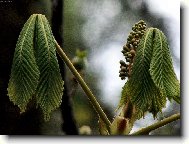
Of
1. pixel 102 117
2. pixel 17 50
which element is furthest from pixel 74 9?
pixel 102 117

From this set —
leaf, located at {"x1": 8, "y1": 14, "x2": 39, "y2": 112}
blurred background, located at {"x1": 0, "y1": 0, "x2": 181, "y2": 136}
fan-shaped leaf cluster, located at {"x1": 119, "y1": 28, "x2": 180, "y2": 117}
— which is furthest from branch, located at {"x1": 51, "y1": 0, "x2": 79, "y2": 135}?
fan-shaped leaf cluster, located at {"x1": 119, "y1": 28, "x2": 180, "y2": 117}

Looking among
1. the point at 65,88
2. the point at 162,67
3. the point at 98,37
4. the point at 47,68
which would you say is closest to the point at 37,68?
the point at 47,68

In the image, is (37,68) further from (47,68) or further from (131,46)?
(131,46)

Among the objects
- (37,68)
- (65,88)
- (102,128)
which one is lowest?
(102,128)

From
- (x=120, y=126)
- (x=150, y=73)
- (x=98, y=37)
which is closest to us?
(x=150, y=73)

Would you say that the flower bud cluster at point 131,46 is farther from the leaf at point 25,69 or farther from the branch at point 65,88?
the leaf at point 25,69

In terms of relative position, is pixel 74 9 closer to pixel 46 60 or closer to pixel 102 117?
pixel 46 60

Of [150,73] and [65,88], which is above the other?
[150,73]
